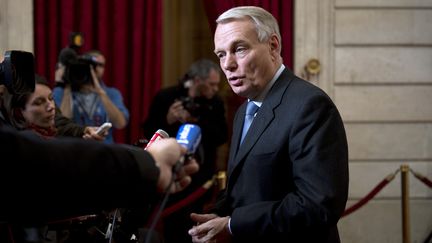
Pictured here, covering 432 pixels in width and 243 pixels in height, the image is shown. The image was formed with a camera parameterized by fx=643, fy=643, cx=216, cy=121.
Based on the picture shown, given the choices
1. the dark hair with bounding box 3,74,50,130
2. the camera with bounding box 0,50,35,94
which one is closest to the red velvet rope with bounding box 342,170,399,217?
the dark hair with bounding box 3,74,50,130

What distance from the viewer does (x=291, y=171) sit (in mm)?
2490

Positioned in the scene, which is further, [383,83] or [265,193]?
[383,83]

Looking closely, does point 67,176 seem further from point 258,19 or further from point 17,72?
point 258,19

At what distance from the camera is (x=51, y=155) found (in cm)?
156

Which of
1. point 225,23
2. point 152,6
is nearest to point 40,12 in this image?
point 152,6

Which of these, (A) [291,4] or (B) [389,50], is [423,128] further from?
(A) [291,4]

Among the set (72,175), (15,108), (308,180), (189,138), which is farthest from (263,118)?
(15,108)

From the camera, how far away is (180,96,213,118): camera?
5.27 metres

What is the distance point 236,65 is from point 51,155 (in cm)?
128

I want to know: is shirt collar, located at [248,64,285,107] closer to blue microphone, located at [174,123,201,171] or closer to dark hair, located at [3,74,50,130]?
blue microphone, located at [174,123,201,171]

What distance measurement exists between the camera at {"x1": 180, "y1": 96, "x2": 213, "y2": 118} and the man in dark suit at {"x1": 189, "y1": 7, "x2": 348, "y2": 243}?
96.9 inches

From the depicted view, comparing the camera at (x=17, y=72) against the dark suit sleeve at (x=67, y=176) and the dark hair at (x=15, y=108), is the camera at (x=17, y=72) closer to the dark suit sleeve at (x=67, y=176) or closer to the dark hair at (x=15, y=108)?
the dark hair at (x=15, y=108)

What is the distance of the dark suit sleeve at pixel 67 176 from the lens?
5.04ft

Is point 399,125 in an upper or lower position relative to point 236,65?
lower
